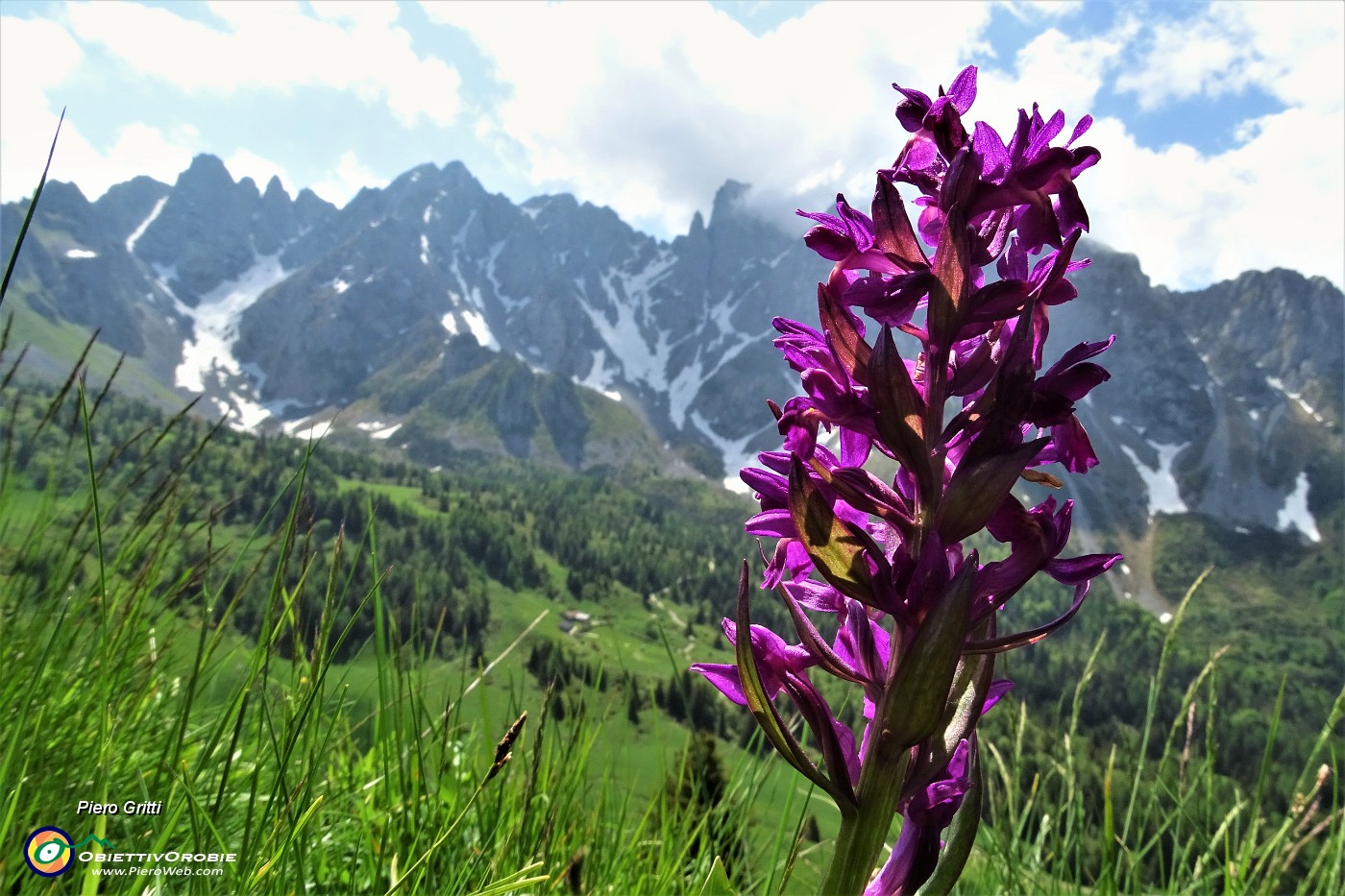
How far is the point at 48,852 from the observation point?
2.61m

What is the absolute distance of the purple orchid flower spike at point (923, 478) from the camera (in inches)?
84.5

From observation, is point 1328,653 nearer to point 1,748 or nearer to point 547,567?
point 547,567

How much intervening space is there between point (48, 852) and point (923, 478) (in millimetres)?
3060

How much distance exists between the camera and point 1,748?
2906mm

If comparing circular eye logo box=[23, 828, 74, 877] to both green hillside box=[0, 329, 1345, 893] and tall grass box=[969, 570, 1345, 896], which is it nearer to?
green hillside box=[0, 329, 1345, 893]

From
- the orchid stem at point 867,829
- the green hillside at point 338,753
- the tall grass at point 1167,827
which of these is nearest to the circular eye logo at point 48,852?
A: the green hillside at point 338,753

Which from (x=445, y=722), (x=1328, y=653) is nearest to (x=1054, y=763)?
(x=445, y=722)

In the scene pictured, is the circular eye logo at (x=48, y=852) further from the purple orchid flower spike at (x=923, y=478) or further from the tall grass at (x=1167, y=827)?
the tall grass at (x=1167, y=827)

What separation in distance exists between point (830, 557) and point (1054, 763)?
358 centimetres

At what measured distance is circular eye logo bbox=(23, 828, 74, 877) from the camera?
2.55 meters

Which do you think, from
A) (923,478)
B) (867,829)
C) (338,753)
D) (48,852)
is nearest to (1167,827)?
(867,829)

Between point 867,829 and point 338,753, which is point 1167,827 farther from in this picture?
point 338,753

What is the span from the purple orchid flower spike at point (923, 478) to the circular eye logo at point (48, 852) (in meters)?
2.22

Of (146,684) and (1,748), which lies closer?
(1,748)
